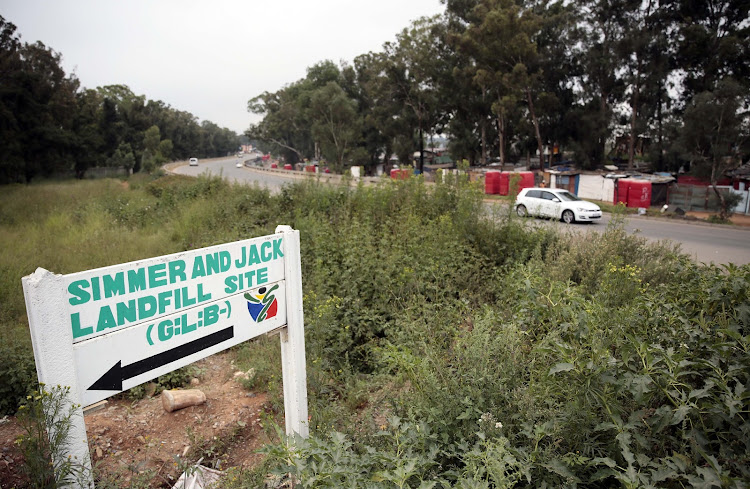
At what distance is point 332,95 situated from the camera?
4522 cm

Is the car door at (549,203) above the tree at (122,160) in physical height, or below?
below

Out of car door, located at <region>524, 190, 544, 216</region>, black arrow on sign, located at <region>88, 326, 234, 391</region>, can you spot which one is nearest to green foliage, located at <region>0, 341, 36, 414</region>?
black arrow on sign, located at <region>88, 326, 234, 391</region>

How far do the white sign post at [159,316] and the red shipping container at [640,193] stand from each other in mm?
23522

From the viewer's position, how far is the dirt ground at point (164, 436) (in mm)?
3482

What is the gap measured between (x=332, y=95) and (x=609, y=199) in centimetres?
2906

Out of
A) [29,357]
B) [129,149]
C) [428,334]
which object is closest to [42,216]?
[29,357]

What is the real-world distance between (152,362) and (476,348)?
85.1 inches

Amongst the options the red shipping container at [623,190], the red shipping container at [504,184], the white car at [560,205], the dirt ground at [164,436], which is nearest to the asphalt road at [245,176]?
the dirt ground at [164,436]

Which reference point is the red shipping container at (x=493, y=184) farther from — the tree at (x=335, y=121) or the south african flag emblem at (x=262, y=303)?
the south african flag emblem at (x=262, y=303)

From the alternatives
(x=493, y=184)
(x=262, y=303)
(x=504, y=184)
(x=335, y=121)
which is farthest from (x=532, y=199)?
(x=335, y=121)

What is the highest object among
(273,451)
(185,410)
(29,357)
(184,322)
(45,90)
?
(45,90)

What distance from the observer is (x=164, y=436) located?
4.03m

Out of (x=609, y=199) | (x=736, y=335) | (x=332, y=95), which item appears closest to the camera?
(x=736, y=335)

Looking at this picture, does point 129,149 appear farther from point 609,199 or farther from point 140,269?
point 140,269
